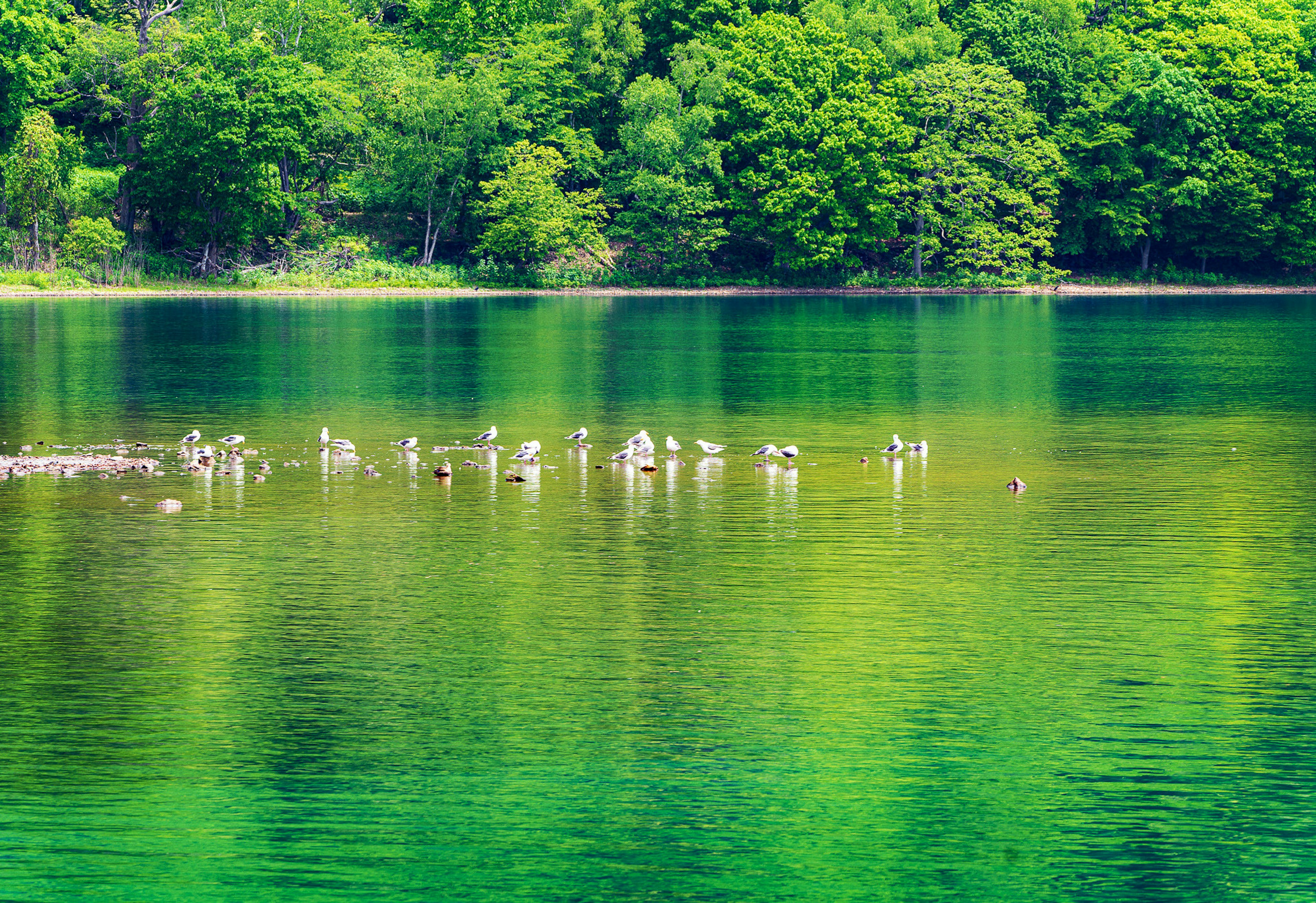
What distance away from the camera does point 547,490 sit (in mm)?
26562

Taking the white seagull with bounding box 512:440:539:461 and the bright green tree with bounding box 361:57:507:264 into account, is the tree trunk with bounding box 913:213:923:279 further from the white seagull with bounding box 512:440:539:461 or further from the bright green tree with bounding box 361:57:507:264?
the white seagull with bounding box 512:440:539:461

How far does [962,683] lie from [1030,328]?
61.5m

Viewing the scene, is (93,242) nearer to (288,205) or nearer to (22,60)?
(22,60)

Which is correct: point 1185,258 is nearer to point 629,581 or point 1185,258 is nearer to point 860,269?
point 860,269

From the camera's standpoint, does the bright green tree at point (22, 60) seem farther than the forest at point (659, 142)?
No

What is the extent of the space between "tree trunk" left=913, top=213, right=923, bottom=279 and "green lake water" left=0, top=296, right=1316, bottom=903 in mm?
82471

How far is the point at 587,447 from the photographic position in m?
31.8

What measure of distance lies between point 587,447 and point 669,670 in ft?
55.3

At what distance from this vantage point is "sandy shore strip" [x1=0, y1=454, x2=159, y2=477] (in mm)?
28125

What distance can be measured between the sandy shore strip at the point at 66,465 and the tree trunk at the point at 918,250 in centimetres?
9234

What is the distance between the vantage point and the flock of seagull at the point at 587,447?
2978 cm

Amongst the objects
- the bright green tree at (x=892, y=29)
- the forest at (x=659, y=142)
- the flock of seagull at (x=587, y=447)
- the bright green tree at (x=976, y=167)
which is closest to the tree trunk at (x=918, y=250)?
the bright green tree at (x=976, y=167)

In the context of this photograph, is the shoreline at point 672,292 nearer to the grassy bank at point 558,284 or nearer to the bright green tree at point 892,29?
the grassy bank at point 558,284

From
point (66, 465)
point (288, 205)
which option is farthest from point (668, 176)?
point (66, 465)
